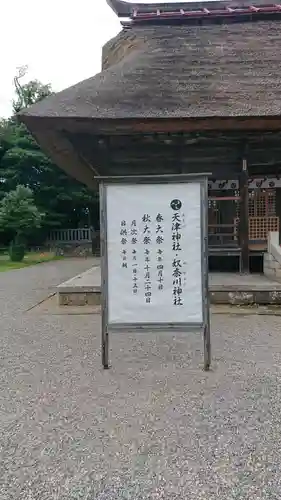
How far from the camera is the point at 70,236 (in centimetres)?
2598

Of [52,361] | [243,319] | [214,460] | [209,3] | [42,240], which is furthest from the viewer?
[42,240]

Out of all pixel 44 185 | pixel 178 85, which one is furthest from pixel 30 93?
pixel 178 85

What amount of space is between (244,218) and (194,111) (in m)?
2.23

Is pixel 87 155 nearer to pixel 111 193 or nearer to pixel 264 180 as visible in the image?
pixel 264 180

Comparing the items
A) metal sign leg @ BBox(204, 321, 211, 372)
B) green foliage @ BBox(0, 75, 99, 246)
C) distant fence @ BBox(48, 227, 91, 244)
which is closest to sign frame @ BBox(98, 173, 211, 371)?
metal sign leg @ BBox(204, 321, 211, 372)

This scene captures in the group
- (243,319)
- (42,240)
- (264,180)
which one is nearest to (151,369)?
(243,319)

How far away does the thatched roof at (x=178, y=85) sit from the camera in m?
6.77

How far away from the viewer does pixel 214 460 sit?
234 cm

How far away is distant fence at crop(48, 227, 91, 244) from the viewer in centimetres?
2569

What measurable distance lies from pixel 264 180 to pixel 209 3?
5.30 metres

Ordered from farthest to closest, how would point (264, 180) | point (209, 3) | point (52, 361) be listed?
point (209, 3)
point (264, 180)
point (52, 361)

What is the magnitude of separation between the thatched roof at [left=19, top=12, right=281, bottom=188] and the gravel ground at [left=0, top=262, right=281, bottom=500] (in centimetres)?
346

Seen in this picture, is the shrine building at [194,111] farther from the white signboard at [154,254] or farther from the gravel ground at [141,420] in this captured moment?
the gravel ground at [141,420]

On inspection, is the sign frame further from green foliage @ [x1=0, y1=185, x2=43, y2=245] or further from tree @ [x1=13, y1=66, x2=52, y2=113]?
tree @ [x1=13, y1=66, x2=52, y2=113]
